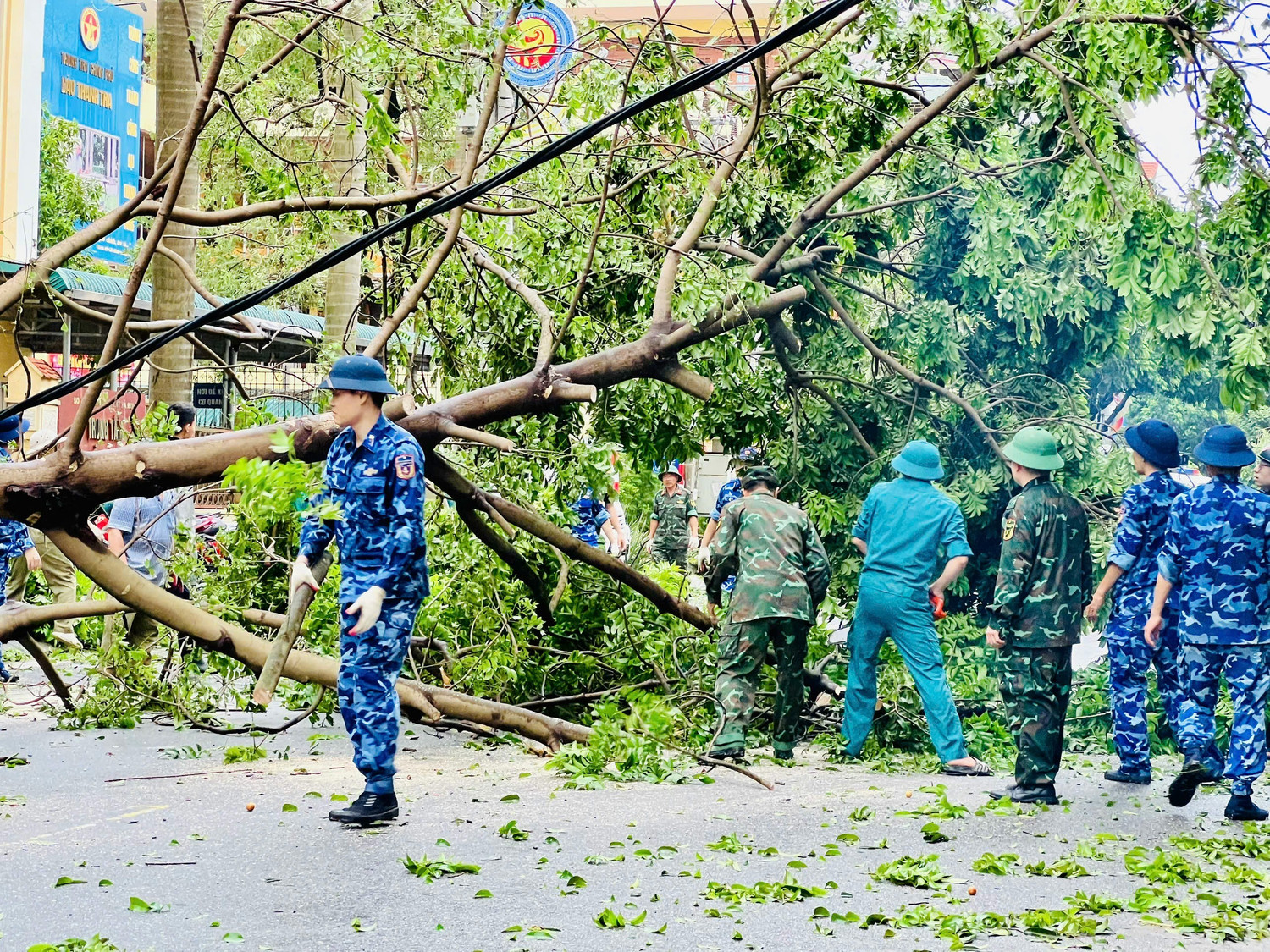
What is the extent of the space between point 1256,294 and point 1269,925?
4.45m

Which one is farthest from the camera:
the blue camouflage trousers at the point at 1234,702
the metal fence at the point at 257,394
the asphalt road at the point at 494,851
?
the metal fence at the point at 257,394

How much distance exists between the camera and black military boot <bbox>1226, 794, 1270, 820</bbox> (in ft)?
22.4

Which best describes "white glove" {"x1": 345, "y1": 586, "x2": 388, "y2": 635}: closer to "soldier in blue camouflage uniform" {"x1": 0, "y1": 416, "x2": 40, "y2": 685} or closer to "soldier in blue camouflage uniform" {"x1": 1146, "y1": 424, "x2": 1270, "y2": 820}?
"soldier in blue camouflage uniform" {"x1": 0, "y1": 416, "x2": 40, "y2": 685}

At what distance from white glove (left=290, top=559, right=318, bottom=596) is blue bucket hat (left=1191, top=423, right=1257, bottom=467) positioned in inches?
180

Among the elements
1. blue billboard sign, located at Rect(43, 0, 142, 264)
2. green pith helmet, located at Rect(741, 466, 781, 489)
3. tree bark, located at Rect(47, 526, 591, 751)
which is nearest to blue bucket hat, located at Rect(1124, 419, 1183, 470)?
green pith helmet, located at Rect(741, 466, 781, 489)

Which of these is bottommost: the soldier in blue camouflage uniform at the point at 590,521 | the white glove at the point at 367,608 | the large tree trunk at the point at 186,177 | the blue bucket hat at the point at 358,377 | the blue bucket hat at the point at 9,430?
the white glove at the point at 367,608

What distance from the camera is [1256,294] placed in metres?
8.16

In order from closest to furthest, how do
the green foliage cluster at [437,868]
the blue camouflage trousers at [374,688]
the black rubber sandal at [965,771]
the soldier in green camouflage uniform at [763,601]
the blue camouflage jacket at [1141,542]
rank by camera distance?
the green foliage cluster at [437,868] → the blue camouflage trousers at [374,688] → the blue camouflage jacket at [1141,542] → the black rubber sandal at [965,771] → the soldier in green camouflage uniform at [763,601]

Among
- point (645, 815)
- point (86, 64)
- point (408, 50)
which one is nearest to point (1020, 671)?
point (645, 815)

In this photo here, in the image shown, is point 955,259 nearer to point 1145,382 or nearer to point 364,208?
point 1145,382

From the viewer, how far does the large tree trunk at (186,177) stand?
10.4 meters

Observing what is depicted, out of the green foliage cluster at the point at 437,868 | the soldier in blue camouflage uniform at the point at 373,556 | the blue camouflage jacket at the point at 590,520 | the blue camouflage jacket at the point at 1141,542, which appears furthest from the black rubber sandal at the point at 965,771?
the blue camouflage jacket at the point at 590,520

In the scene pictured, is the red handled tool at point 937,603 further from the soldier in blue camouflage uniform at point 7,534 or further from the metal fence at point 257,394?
the soldier in blue camouflage uniform at point 7,534

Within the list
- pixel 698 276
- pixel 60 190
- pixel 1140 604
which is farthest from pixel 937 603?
pixel 60 190
